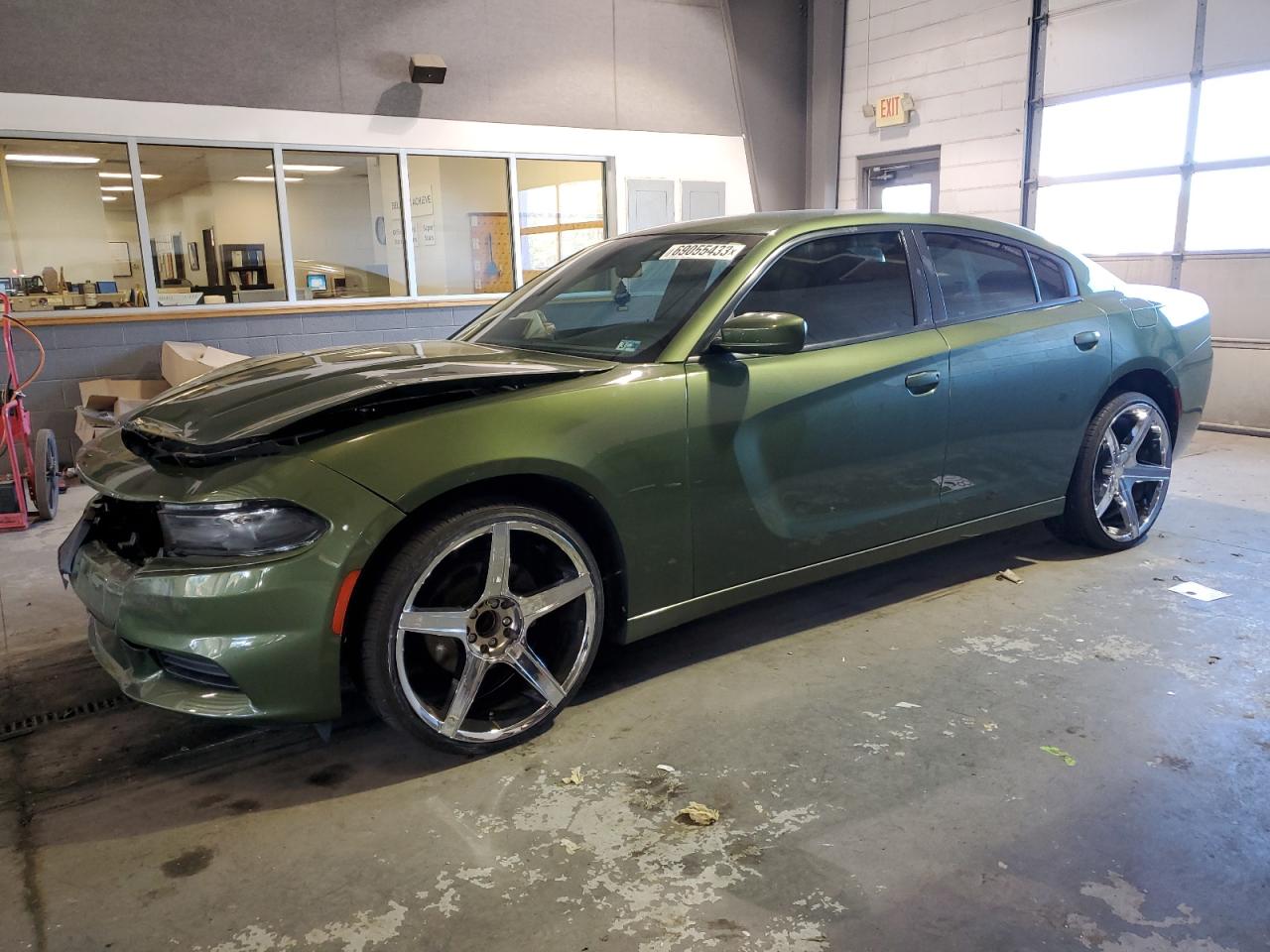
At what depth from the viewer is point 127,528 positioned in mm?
2363

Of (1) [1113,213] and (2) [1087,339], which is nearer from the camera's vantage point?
(2) [1087,339]

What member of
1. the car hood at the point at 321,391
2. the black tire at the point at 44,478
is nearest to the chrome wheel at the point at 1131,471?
the car hood at the point at 321,391

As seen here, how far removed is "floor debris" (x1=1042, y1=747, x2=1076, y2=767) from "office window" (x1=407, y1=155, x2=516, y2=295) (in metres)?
7.22

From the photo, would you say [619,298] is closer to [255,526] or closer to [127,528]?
[255,526]

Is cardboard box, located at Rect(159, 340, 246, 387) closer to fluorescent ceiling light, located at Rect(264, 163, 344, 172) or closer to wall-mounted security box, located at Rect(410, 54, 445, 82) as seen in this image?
fluorescent ceiling light, located at Rect(264, 163, 344, 172)

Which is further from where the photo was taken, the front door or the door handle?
the door handle

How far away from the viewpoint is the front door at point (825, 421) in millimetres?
2646

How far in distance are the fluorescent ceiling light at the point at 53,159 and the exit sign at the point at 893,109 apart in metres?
7.29

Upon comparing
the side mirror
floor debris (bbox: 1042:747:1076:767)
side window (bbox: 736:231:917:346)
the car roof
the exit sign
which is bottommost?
floor debris (bbox: 1042:747:1076:767)

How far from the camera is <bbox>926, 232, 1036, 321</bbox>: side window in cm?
325

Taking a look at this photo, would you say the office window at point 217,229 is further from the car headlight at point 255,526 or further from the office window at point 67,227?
the car headlight at point 255,526

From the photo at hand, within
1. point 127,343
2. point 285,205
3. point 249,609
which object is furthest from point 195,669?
point 285,205

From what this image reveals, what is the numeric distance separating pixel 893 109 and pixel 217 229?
262 inches

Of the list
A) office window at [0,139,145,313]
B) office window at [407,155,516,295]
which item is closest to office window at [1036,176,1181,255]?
office window at [407,155,516,295]
